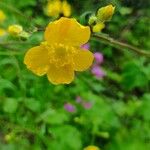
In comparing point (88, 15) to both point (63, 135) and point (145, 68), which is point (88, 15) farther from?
point (145, 68)

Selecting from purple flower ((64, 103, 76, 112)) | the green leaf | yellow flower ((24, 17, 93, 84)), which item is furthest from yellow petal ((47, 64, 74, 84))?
purple flower ((64, 103, 76, 112))

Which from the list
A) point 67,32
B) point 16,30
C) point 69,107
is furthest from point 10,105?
point 69,107

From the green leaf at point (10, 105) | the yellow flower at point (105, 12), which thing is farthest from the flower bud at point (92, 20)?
the green leaf at point (10, 105)

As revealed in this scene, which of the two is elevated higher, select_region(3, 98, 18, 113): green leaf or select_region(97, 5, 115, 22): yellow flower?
select_region(97, 5, 115, 22): yellow flower

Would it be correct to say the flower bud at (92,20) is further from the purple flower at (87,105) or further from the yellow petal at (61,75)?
the purple flower at (87,105)

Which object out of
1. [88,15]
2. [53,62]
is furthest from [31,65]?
[88,15]

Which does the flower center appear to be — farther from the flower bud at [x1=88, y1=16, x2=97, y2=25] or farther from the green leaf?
the green leaf
